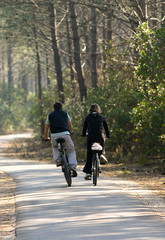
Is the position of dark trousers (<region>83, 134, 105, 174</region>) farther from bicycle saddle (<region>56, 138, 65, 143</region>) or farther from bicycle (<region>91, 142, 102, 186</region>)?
bicycle saddle (<region>56, 138, 65, 143</region>)

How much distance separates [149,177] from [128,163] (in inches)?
167

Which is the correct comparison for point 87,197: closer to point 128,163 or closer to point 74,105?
point 128,163

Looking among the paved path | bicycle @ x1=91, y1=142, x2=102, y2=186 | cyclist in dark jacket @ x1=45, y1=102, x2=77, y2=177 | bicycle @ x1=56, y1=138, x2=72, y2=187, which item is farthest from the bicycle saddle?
the paved path

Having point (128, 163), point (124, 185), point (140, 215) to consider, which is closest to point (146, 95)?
point (128, 163)

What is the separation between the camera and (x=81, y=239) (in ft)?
21.8

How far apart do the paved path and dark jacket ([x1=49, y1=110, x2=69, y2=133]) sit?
54.1 inches

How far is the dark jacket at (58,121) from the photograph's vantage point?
12000 mm

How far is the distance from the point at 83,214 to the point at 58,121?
3.94 metres

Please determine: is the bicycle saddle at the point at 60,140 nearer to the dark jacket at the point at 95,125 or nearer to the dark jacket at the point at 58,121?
the dark jacket at the point at 58,121

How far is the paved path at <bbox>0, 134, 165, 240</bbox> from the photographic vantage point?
700cm

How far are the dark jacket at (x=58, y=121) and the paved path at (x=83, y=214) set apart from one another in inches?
54.1

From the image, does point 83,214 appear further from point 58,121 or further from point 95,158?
point 58,121

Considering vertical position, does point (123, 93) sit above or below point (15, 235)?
above

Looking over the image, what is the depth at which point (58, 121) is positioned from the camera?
473 inches
